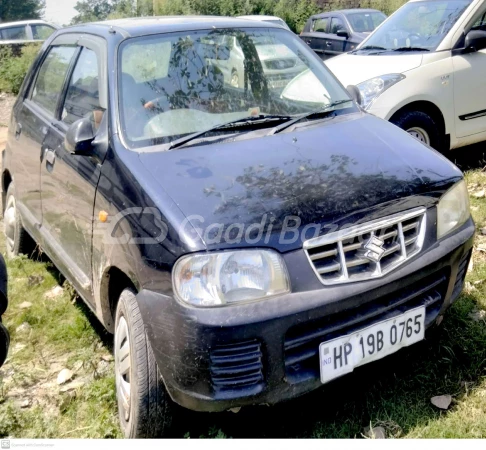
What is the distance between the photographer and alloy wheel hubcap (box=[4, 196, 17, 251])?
447cm

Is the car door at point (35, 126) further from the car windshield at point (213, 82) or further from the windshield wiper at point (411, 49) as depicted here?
the windshield wiper at point (411, 49)

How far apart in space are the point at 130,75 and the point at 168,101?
0.84ft

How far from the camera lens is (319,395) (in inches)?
105

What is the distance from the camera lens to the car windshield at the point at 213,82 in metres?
2.83

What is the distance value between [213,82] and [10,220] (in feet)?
7.65

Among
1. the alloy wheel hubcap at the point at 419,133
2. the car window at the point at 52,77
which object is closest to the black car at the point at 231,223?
the car window at the point at 52,77

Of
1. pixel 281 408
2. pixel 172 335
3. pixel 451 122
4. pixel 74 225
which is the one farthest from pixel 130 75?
pixel 451 122

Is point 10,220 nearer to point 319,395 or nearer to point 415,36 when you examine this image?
point 319,395

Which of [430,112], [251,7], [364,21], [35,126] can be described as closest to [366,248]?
[35,126]

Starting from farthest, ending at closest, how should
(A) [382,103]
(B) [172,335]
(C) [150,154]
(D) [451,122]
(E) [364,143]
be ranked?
1. (D) [451,122]
2. (A) [382,103]
3. (E) [364,143]
4. (C) [150,154]
5. (B) [172,335]

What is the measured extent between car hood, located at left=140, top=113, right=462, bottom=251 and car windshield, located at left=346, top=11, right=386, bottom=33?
10.3m

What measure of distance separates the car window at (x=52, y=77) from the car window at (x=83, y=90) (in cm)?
19

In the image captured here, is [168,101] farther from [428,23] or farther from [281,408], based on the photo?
[428,23]

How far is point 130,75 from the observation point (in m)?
2.96
